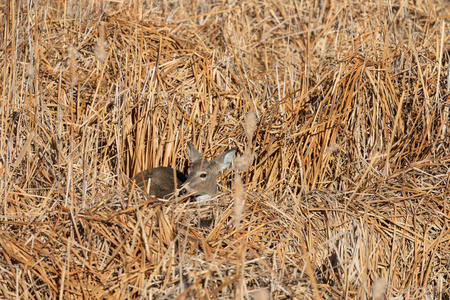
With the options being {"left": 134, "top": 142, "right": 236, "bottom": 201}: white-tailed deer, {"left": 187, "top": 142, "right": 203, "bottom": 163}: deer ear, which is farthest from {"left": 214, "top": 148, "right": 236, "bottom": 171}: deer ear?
{"left": 187, "top": 142, "right": 203, "bottom": 163}: deer ear

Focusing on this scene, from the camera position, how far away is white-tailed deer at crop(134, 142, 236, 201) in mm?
4984

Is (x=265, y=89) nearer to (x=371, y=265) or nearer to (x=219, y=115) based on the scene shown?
(x=219, y=115)

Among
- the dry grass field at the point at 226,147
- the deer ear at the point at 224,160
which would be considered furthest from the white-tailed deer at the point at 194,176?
the dry grass field at the point at 226,147

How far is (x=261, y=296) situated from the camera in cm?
251

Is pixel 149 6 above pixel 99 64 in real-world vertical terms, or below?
above

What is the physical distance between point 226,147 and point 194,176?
0.65m

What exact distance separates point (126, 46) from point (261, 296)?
3.53 m

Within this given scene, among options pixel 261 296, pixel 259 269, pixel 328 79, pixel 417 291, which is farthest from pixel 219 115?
pixel 261 296

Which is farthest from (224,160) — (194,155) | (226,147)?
(226,147)

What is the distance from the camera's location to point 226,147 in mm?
→ 5520

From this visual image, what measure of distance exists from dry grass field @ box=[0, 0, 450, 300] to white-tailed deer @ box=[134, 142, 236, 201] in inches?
7.7

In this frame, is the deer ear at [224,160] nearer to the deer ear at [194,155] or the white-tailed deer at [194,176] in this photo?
the white-tailed deer at [194,176]

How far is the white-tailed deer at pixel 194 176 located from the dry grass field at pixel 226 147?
20 centimetres

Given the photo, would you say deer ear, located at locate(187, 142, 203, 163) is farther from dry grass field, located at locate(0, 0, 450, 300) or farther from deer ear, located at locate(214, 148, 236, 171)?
dry grass field, located at locate(0, 0, 450, 300)
